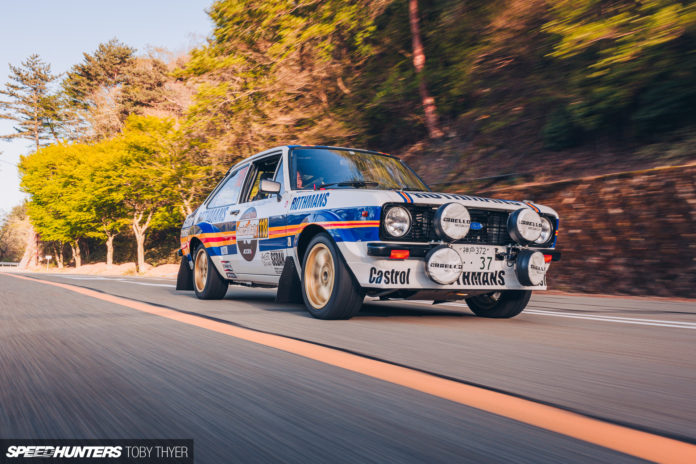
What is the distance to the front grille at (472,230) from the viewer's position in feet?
17.4

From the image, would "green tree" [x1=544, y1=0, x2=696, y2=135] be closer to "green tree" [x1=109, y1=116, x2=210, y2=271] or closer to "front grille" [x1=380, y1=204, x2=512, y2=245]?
"front grille" [x1=380, y1=204, x2=512, y2=245]

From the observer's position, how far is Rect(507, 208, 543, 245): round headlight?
557cm

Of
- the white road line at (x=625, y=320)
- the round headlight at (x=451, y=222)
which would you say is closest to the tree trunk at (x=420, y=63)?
the white road line at (x=625, y=320)

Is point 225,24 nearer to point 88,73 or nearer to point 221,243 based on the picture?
point 221,243

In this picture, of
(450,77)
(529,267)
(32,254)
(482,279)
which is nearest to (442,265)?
(482,279)

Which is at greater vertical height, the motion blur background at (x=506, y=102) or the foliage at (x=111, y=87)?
the foliage at (x=111, y=87)

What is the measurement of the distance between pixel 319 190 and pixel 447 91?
11.7 metres

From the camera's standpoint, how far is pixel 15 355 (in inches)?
150

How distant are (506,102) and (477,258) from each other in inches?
464

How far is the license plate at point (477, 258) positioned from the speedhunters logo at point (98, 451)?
360cm

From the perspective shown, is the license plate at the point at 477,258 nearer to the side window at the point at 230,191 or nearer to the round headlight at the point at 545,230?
the round headlight at the point at 545,230

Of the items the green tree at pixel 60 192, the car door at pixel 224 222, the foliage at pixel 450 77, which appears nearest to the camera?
the car door at pixel 224 222

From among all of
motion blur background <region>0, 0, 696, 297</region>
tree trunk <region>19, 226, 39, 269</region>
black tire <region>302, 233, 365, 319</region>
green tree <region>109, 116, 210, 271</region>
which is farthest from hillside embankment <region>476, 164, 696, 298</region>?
tree trunk <region>19, 226, 39, 269</region>

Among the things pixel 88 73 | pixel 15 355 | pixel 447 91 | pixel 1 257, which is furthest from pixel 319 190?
pixel 1 257
